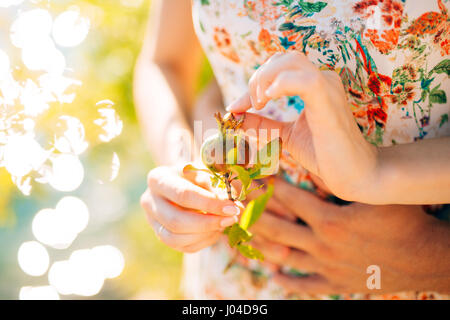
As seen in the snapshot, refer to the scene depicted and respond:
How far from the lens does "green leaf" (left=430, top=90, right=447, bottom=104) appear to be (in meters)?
0.65

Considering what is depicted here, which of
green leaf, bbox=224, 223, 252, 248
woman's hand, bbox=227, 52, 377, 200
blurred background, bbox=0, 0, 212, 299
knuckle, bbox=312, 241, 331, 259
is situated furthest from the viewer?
blurred background, bbox=0, 0, 212, 299

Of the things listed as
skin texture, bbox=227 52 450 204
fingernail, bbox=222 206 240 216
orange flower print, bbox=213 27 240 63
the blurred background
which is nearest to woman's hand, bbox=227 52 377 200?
skin texture, bbox=227 52 450 204

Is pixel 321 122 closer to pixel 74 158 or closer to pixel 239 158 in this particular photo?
pixel 239 158

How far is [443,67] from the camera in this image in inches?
24.8

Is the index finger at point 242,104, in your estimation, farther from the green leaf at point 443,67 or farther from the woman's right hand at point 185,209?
the green leaf at point 443,67

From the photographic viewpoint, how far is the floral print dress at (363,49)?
1.99 feet

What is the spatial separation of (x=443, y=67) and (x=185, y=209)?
0.52m

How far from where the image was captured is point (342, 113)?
501 millimetres

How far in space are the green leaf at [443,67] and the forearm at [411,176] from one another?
0.44 feet

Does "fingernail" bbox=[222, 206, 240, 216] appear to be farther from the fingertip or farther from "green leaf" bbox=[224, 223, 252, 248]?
the fingertip

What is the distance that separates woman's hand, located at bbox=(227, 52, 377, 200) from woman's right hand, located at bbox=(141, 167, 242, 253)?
158 millimetres

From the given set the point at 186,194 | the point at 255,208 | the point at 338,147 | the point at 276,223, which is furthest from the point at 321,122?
the point at 276,223

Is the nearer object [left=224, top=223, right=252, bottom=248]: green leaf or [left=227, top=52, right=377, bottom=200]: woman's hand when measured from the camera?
[left=227, top=52, right=377, bottom=200]: woman's hand
